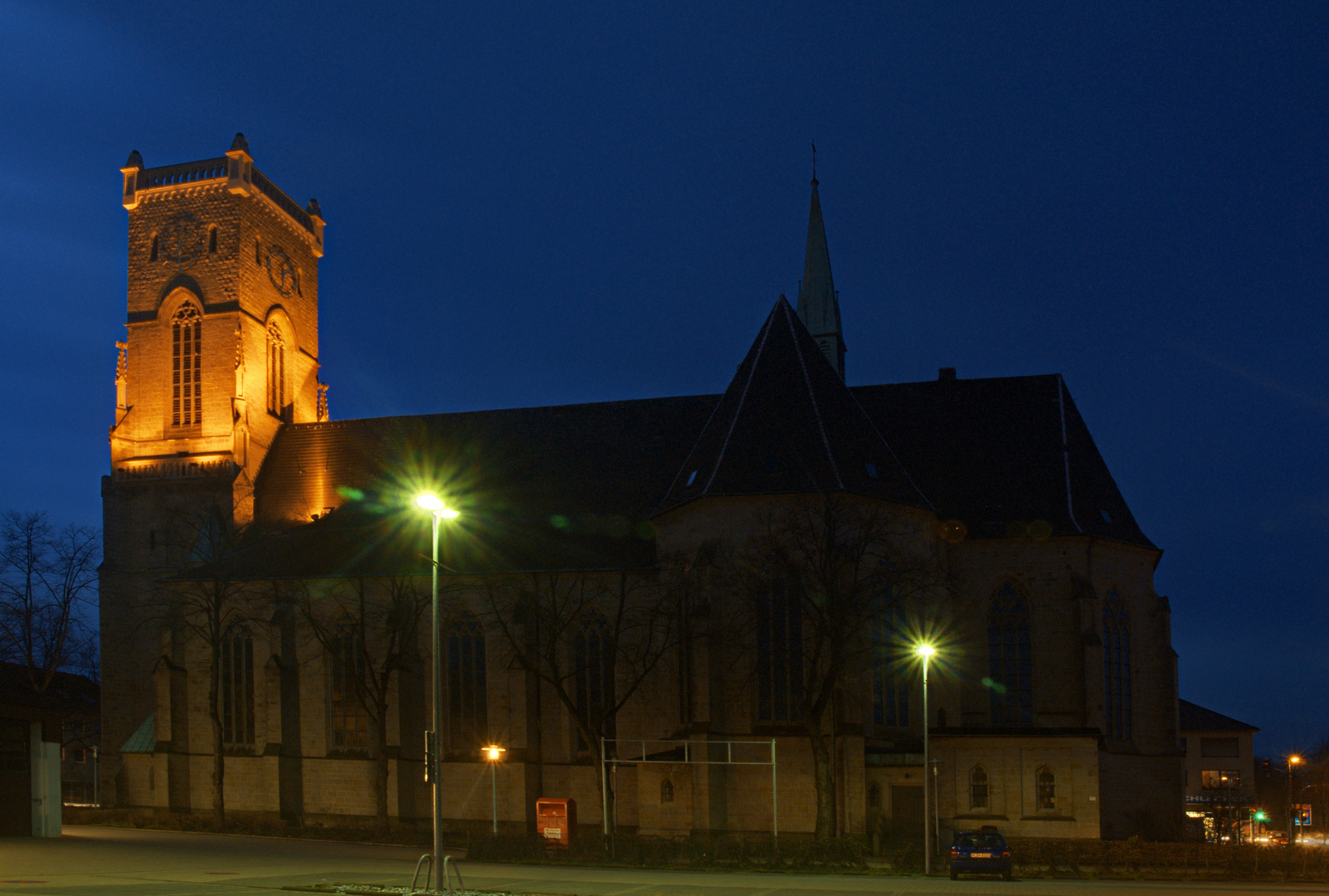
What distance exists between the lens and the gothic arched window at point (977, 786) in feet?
132

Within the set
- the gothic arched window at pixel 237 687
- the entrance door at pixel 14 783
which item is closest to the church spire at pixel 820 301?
the gothic arched window at pixel 237 687

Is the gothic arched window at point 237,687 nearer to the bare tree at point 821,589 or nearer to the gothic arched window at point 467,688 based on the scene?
the gothic arched window at point 467,688

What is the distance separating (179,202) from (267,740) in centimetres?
2406

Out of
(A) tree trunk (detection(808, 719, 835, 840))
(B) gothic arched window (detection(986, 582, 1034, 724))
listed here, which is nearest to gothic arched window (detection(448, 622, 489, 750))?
(A) tree trunk (detection(808, 719, 835, 840))

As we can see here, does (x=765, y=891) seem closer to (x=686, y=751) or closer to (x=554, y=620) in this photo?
(x=686, y=751)

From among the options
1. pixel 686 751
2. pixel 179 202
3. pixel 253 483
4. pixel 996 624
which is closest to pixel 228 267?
pixel 179 202

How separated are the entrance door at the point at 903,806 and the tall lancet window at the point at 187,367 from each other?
33066 mm

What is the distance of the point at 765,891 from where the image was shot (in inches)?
939

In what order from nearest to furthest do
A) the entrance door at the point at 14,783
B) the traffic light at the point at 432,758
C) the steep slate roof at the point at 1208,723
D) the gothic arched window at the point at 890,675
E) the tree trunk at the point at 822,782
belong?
the traffic light at the point at 432,758
the tree trunk at the point at 822,782
the entrance door at the point at 14,783
the gothic arched window at the point at 890,675
the steep slate roof at the point at 1208,723

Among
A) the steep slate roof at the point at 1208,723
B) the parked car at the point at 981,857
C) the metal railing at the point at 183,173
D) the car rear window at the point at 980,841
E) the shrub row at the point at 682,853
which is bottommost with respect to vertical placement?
the steep slate roof at the point at 1208,723

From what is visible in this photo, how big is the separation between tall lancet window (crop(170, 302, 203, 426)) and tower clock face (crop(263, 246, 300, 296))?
4113mm

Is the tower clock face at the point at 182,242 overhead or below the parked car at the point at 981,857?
overhead

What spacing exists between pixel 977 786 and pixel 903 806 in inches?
130

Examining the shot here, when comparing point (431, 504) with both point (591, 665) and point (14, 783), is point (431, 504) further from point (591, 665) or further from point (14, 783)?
point (14, 783)
